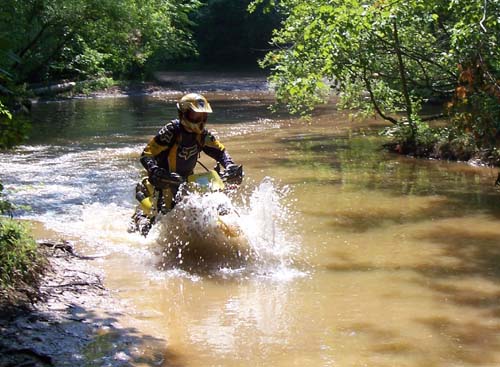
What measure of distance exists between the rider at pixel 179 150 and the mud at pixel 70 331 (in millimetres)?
1781

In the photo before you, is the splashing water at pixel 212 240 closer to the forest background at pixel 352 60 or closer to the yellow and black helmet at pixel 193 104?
the yellow and black helmet at pixel 193 104

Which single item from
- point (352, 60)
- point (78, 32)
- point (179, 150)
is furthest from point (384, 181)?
point (78, 32)

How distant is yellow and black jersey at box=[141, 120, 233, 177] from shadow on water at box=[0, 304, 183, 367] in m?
2.90

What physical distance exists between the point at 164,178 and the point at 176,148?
518 millimetres

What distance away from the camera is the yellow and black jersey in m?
8.59

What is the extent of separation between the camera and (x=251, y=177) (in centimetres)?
1371

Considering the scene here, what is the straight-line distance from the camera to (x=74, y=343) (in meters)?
5.49

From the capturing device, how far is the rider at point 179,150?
838 cm

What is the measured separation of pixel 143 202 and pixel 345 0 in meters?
5.14

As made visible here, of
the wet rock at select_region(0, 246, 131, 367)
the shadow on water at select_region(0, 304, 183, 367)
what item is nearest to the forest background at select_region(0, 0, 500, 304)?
the wet rock at select_region(0, 246, 131, 367)

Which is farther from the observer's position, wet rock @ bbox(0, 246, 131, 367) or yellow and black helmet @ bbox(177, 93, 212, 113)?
yellow and black helmet @ bbox(177, 93, 212, 113)

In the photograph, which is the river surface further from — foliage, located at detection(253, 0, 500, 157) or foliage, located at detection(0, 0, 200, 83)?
foliage, located at detection(0, 0, 200, 83)

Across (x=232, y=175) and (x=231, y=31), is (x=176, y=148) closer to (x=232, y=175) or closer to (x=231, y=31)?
(x=232, y=175)

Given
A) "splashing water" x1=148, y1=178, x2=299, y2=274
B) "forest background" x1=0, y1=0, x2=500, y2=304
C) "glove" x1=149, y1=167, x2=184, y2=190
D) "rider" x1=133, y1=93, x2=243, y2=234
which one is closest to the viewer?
"splashing water" x1=148, y1=178, x2=299, y2=274
